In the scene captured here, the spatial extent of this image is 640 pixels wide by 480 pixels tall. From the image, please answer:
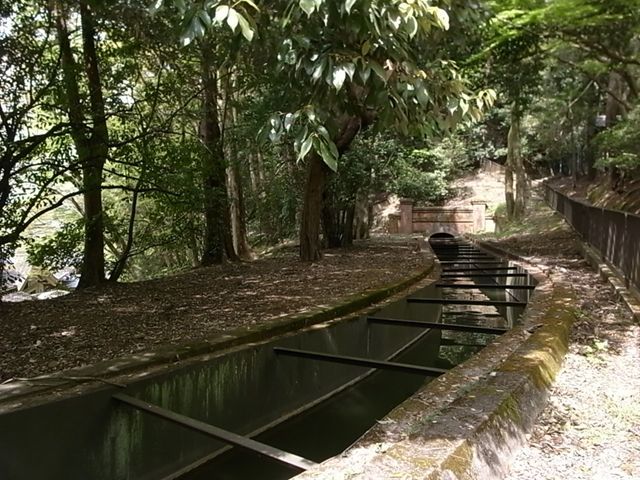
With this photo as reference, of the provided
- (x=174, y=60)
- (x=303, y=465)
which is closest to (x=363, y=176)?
(x=174, y=60)

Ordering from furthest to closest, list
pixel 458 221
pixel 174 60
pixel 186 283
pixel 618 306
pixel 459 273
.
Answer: pixel 458 221 → pixel 459 273 → pixel 174 60 → pixel 186 283 → pixel 618 306

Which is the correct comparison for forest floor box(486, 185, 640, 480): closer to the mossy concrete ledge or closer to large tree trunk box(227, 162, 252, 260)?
the mossy concrete ledge

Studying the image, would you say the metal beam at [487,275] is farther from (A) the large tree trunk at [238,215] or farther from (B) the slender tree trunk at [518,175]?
(B) the slender tree trunk at [518,175]

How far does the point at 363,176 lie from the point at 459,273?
382 cm

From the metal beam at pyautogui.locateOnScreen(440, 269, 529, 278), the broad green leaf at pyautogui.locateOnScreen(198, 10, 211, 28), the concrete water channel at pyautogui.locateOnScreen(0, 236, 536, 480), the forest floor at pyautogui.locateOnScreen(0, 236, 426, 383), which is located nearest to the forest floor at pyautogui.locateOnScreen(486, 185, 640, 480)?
the concrete water channel at pyautogui.locateOnScreen(0, 236, 536, 480)

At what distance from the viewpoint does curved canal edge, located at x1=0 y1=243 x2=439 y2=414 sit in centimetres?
361

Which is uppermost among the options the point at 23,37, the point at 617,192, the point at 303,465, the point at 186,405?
the point at 23,37

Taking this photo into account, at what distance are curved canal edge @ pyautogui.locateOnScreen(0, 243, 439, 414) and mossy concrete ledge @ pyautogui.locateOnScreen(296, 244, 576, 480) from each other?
6.91 ft

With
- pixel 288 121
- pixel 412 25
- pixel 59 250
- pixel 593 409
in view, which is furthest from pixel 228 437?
pixel 59 250

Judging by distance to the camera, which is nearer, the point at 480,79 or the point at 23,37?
the point at 23,37

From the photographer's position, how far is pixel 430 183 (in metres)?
25.1

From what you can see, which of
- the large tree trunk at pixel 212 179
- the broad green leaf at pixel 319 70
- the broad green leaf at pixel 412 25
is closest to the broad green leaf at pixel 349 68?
the broad green leaf at pixel 319 70

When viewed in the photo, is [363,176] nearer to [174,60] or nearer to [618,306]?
[174,60]

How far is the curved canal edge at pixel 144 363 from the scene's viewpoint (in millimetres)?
3609
